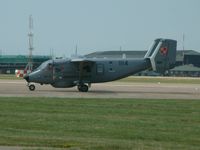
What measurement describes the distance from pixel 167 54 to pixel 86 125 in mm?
26588

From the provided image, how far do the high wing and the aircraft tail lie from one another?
4.74m

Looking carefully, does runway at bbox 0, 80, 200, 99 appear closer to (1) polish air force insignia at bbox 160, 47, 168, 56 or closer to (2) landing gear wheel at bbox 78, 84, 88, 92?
(2) landing gear wheel at bbox 78, 84, 88, 92

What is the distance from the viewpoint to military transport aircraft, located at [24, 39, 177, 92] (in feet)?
128

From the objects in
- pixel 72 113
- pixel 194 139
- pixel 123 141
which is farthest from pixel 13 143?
pixel 72 113

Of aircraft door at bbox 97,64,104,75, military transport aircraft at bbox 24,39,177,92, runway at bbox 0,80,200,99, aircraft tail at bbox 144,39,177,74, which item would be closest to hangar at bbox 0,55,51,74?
runway at bbox 0,80,200,99

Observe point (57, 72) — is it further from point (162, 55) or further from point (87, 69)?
point (162, 55)

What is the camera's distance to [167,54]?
41.4m

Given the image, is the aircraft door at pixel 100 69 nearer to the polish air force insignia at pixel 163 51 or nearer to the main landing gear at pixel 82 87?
the main landing gear at pixel 82 87

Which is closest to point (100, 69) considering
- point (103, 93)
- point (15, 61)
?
point (103, 93)

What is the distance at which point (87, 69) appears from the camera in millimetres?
39500

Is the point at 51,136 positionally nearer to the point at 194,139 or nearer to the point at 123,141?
the point at 123,141

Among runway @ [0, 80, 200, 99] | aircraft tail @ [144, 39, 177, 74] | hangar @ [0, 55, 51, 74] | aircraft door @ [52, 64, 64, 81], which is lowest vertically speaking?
hangar @ [0, 55, 51, 74]

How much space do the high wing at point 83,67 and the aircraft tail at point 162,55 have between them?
474 cm

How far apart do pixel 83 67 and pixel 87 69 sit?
0.33m
